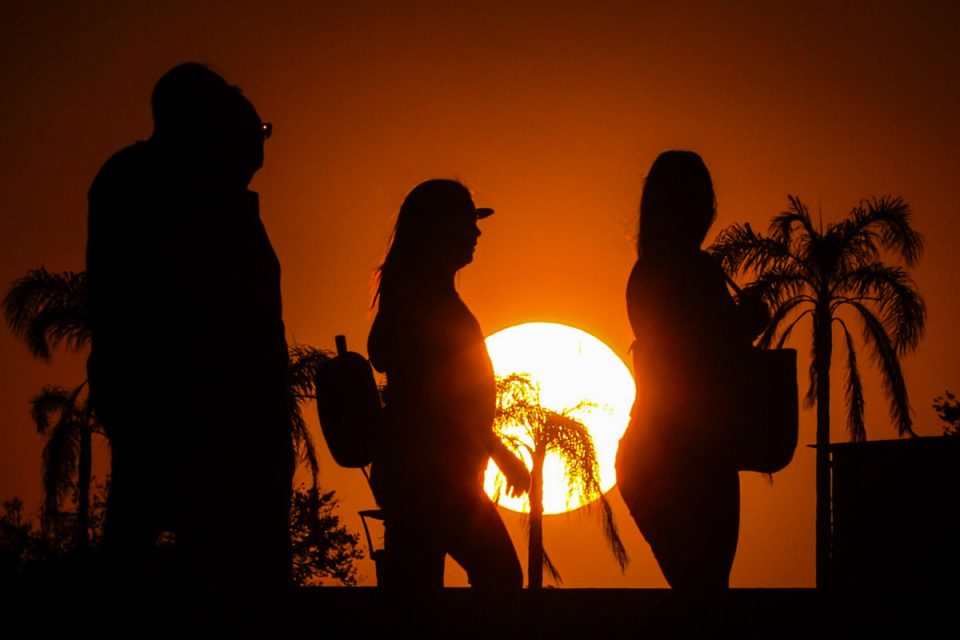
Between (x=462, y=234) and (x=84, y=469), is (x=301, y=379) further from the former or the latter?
(x=462, y=234)

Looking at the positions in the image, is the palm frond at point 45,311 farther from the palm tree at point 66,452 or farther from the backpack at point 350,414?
the backpack at point 350,414

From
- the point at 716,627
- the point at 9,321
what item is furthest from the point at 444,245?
the point at 9,321

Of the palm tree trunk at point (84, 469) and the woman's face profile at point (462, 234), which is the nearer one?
the woman's face profile at point (462, 234)

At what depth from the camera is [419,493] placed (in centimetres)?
386

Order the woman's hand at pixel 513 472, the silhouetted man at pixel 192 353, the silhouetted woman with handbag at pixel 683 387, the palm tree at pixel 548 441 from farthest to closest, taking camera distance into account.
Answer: the palm tree at pixel 548 441
the woman's hand at pixel 513 472
the silhouetted woman with handbag at pixel 683 387
the silhouetted man at pixel 192 353

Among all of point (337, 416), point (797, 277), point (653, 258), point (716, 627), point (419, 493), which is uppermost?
point (797, 277)

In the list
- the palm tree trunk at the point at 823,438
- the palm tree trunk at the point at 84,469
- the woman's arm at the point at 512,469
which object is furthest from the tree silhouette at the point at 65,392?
the woman's arm at the point at 512,469

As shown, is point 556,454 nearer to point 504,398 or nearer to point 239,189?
point 504,398

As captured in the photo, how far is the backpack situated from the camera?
3.95 m

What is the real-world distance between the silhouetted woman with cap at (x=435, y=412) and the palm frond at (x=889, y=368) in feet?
57.6

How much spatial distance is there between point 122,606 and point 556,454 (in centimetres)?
2116

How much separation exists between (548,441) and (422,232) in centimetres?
2047

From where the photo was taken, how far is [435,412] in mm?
3928

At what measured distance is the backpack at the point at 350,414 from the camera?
3.95 metres
